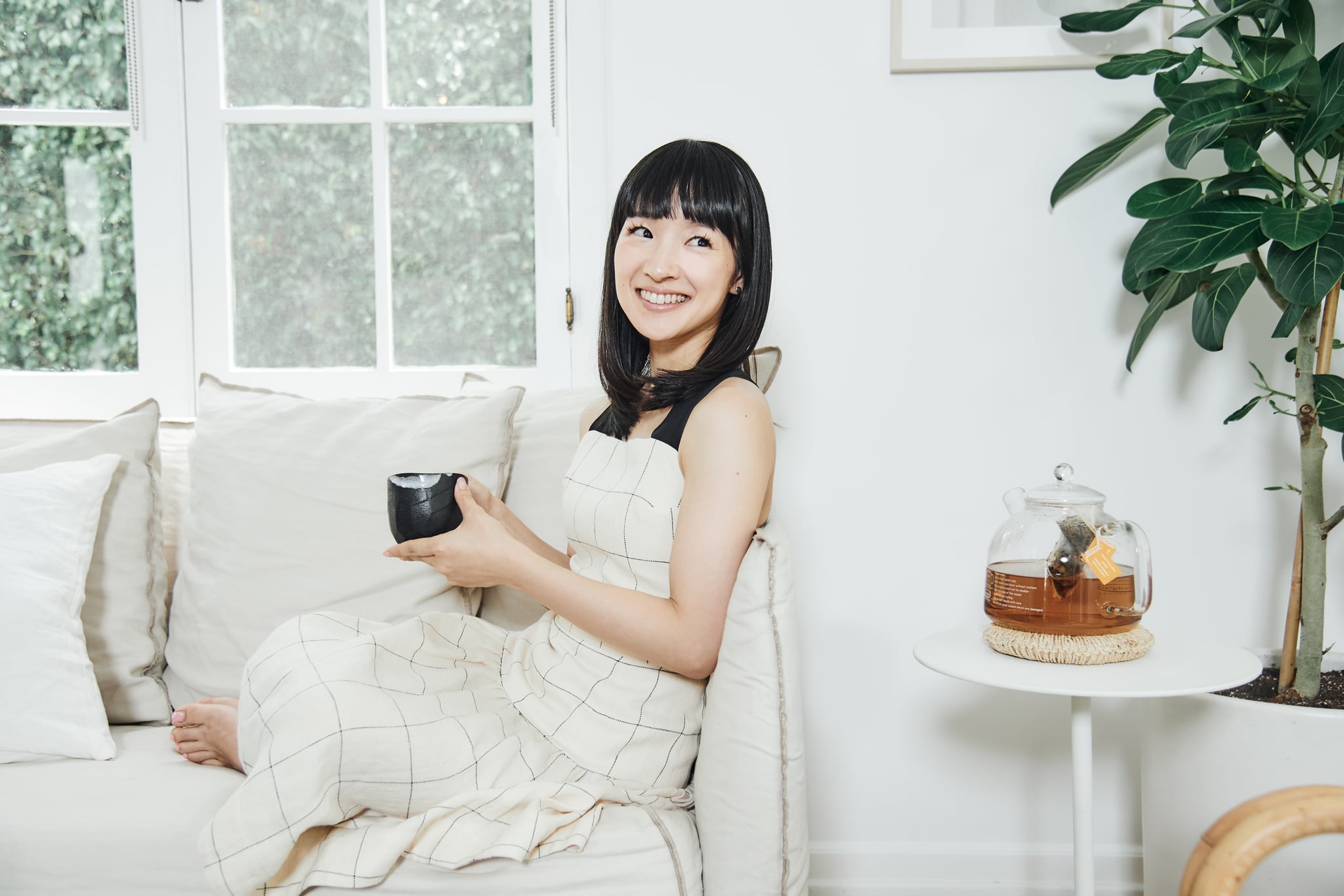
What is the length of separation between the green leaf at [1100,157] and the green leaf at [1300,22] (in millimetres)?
186

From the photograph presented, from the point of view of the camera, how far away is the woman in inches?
38.2

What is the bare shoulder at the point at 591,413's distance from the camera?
145cm

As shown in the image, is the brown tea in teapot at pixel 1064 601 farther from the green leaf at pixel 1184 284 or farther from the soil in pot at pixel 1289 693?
the green leaf at pixel 1184 284

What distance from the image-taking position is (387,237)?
1.90 metres

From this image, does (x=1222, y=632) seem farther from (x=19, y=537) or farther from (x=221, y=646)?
(x=19, y=537)

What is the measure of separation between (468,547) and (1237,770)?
3.44 ft

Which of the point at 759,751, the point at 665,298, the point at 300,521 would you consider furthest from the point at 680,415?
the point at 300,521

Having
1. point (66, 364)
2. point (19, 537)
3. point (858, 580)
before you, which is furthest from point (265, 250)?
point (858, 580)

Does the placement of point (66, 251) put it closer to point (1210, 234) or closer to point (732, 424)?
point (732, 424)

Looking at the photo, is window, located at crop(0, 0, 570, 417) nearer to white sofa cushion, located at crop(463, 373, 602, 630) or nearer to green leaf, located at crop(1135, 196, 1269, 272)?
white sofa cushion, located at crop(463, 373, 602, 630)

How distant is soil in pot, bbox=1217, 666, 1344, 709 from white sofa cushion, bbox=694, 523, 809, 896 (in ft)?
2.40

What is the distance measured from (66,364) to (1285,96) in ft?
7.43

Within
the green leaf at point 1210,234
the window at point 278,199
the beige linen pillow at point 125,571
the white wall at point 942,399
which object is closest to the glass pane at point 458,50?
the window at point 278,199

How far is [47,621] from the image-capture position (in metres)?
1.26
